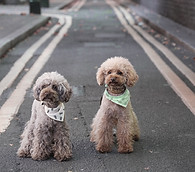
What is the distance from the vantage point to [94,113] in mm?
6738

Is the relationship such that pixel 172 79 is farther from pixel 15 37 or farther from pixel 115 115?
pixel 15 37

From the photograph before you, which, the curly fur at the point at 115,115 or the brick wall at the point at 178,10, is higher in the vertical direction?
the curly fur at the point at 115,115

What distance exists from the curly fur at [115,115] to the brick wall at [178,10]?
1203 centimetres

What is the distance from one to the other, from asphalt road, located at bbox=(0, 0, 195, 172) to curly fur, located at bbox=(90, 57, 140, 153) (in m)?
0.12

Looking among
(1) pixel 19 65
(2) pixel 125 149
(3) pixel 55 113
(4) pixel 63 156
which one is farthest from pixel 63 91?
(1) pixel 19 65

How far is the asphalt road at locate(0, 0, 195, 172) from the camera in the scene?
4.86m

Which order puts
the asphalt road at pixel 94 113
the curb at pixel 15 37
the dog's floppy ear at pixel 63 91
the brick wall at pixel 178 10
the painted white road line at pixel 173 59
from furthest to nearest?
the brick wall at pixel 178 10
the curb at pixel 15 37
the painted white road line at pixel 173 59
the asphalt road at pixel 94 113
the dog's floppy ear at pixel 63 91

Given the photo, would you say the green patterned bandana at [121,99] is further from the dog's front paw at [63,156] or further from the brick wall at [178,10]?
the brick wall at [178,10]

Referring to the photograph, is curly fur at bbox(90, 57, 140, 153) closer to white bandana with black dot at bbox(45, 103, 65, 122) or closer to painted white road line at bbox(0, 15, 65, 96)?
white bandana with black dot at bbox(45, 103, 65, 122)

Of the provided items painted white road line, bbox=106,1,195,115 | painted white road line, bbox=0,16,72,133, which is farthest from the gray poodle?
painted white road line, bbox=106,1,195,115

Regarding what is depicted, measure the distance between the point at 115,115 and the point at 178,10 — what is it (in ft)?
49.7

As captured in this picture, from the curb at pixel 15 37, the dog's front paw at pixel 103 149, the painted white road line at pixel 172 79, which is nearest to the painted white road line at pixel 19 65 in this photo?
the curb at pixel 15 37

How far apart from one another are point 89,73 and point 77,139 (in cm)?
399

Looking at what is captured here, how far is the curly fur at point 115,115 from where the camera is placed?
5078mm
